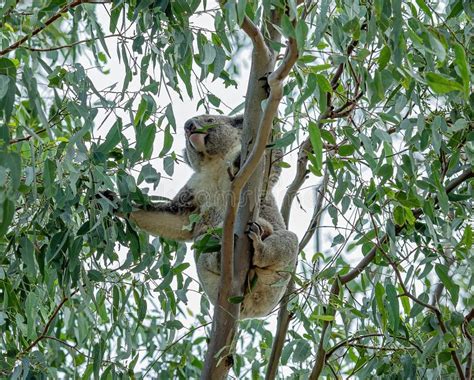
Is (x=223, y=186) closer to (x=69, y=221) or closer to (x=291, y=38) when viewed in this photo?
(x=69, y=221)

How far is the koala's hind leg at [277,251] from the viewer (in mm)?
3307

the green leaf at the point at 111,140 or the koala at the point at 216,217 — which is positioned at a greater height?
the koala at the point at 216,217

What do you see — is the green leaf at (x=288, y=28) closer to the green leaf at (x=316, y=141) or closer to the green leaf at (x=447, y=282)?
the green leaf at (x=316, y=141)

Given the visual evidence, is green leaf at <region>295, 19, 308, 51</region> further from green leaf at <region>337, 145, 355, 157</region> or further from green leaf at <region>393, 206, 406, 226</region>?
green leaf at <region>393, 206, 406, 226</region>

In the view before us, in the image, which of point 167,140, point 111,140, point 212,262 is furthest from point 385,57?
point 212,262

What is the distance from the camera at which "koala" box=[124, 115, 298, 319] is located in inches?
134

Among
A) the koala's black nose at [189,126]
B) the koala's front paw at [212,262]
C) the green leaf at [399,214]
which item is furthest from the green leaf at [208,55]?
the koala's black nose at [189,126]

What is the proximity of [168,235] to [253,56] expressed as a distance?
121cm

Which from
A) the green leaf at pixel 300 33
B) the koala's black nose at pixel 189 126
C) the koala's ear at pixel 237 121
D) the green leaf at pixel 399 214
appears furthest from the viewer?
the koala's ear at pixel 237 121

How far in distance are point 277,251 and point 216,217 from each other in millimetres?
518

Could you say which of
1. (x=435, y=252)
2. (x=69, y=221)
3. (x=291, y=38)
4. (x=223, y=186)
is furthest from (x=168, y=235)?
(x=291, y=38)

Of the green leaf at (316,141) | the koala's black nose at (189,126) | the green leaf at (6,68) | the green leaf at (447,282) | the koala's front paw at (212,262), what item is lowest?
the green leaf at (6,68)

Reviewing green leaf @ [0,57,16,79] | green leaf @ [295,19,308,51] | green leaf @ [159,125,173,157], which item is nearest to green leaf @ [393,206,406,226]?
green leaf @ [159,125,173,157]

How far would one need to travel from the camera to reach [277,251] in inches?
132
